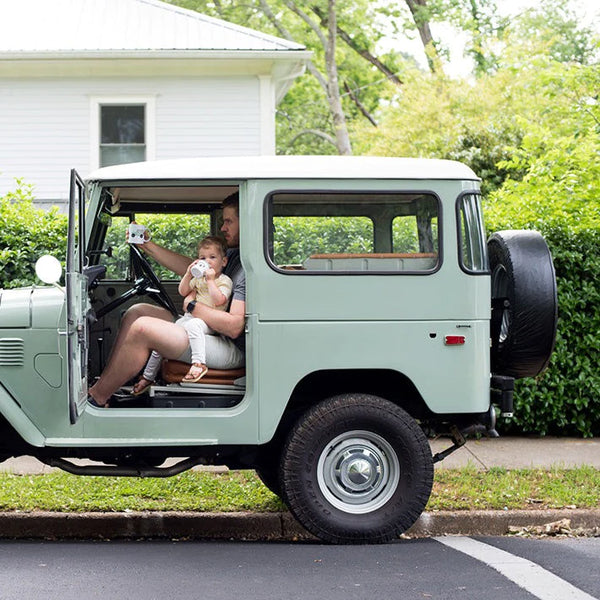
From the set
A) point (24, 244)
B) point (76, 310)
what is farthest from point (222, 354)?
point (24, 244)

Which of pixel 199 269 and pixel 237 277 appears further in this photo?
pixel 237 277

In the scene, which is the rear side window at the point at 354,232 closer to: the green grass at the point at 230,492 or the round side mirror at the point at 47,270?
the round side mirror at the point at 47,270

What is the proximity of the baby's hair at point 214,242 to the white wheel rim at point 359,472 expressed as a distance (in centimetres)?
137

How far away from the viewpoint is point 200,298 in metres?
6.34

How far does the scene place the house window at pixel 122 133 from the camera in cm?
1880

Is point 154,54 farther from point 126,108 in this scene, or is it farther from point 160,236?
point 160,236

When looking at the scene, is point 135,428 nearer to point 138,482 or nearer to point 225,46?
point 138,482

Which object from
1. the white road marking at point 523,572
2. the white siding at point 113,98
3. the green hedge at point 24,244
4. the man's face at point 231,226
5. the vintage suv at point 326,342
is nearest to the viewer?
the white road marking at point 523,572

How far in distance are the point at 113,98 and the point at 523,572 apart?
48.7ft

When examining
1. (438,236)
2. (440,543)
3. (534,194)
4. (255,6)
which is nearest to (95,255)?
(438,236)

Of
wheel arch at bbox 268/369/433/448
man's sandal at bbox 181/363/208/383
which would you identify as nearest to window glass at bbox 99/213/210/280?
man's sandal at bbox 181/363/208/383

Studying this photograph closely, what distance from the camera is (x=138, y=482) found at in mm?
7543

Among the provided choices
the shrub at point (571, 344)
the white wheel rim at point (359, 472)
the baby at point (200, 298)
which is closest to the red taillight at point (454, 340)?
the white wheel rim at point (359, 472)

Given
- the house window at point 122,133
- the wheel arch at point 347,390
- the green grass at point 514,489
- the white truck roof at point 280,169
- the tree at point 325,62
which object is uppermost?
the tree at point 325,62
